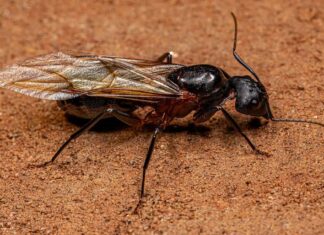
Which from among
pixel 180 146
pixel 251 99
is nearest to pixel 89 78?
pixel 180 146

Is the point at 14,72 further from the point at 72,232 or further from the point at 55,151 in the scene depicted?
the point at 72,232

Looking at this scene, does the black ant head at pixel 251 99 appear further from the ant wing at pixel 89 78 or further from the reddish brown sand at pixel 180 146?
the ant wing at pixel 89 78

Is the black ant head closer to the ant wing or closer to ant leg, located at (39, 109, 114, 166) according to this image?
the ant wing

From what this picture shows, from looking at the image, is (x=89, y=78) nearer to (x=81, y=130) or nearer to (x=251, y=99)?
(x=81, y=130)

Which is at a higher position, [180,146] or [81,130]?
[81,130]

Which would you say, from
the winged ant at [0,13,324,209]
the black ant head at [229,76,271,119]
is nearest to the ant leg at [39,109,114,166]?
the winged ant at [0,13,324,209]

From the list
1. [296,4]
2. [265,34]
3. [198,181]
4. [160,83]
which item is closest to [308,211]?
[198,181]

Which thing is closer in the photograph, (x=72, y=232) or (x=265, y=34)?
(x=72, y=232)
